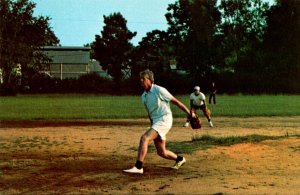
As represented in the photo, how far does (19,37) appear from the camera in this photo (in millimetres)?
59031

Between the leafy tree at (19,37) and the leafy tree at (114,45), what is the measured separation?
21.2 metres

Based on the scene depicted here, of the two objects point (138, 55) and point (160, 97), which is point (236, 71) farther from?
point (160, 97)

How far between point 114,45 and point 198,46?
62.4 ft

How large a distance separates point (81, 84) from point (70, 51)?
21339 mm

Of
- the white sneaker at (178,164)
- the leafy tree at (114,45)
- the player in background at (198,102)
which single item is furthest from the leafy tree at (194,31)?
the white sneaker at (178,164)

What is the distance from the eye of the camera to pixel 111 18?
86750 millimetres

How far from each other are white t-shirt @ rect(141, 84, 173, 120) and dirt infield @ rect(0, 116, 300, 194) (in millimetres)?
1045

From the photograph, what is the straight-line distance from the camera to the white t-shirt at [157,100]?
9043 mm

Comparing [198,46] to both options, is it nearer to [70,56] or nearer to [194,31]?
[194,31]

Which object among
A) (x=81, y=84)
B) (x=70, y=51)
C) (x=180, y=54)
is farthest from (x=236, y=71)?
(x=70, y=51)

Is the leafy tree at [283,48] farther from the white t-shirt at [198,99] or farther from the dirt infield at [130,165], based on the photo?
the dirt infield at [130,165]

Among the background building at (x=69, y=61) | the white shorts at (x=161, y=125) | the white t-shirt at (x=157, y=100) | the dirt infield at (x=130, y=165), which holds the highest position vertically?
the background building at (x=69, y=61)

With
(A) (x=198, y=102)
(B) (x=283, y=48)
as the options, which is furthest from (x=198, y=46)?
(A) (x=198, y=102)

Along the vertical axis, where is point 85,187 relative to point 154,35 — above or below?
below
